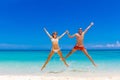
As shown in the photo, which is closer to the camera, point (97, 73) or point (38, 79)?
point (38, 79)

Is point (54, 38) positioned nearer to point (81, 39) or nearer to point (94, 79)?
point (81, 39)

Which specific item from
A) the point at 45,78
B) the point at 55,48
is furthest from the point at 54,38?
the point at 45,78

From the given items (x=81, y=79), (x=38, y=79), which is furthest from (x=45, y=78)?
(x=81, y=79)

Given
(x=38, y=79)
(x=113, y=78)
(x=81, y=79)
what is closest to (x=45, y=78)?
(x=38, y=79)

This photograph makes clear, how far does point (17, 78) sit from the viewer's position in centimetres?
1586

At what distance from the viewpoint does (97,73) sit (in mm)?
18016

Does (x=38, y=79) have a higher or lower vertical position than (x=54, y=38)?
lower

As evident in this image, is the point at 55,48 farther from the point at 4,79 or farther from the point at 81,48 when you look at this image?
the point at 4,79

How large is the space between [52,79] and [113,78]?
2398 mm

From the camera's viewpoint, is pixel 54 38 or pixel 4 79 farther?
pixel 54 38

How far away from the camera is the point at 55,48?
56.5 feet

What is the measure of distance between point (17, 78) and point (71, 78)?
6.89ft

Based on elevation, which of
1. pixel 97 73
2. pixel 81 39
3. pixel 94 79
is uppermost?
pixel 81 39

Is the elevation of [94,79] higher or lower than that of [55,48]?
lower
